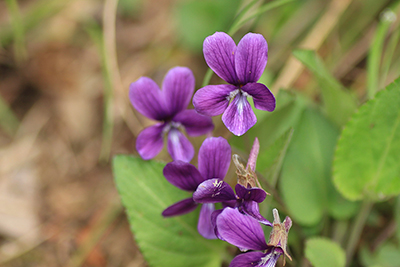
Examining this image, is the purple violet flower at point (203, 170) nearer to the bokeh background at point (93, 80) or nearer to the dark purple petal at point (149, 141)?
the dark purple petal at point (149, 141)

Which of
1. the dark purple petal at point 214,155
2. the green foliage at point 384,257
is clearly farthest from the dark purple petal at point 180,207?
the green foliage at point 384,257

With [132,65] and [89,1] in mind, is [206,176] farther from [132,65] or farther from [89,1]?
[89,1]

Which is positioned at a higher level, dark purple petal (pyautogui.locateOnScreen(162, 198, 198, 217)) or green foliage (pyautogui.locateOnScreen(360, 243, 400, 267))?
dark purple petal (pyautogui.locateOnScreen(162, 198, 198, 217))

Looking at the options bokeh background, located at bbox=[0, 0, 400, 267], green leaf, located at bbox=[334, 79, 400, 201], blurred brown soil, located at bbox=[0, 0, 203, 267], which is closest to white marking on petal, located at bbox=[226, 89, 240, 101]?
green leaf, located at bbox=[334, 79, 400, 201]

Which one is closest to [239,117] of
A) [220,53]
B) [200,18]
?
[220,53]

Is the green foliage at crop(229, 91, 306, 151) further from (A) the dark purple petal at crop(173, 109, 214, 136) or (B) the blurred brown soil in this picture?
(B) the blurred brown soil

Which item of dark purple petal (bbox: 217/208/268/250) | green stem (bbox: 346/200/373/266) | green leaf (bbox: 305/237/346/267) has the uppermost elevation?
dark purple petal (bbox: 217/208/268/250)

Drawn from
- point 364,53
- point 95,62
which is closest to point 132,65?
point 95,62
